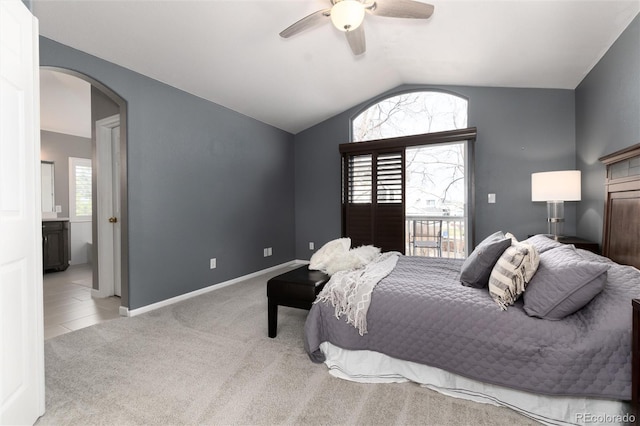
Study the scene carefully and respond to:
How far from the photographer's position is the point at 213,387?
5.94ft

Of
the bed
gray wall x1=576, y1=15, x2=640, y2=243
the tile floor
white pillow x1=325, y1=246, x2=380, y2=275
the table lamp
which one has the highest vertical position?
gray wall x1=576, y1=15, x2=640, y2=243

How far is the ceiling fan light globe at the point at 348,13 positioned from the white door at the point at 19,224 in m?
1.70

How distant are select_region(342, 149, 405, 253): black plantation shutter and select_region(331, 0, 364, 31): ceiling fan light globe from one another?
2.53 meters

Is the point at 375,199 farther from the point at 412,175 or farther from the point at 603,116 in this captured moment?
the point at 603,116

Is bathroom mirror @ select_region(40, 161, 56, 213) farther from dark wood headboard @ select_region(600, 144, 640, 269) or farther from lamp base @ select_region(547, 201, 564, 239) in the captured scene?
dark wood headboard @ select_region(600, 144, 640, 269)

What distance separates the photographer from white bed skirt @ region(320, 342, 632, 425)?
1442 mm

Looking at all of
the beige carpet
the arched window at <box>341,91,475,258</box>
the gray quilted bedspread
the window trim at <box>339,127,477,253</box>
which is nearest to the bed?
the gray quilted bedspread

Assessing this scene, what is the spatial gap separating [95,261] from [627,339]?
471cm

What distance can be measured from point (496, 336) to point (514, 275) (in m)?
0.36

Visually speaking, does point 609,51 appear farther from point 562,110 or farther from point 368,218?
point 368,218

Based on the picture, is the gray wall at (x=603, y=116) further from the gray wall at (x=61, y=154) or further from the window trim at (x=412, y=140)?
the gray wall at (x=61, y=154)

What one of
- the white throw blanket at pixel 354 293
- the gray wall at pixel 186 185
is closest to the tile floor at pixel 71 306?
the gray wall at pixel 186 185

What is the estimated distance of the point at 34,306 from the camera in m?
1.57

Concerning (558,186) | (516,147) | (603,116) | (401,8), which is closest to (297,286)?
(401,8)
